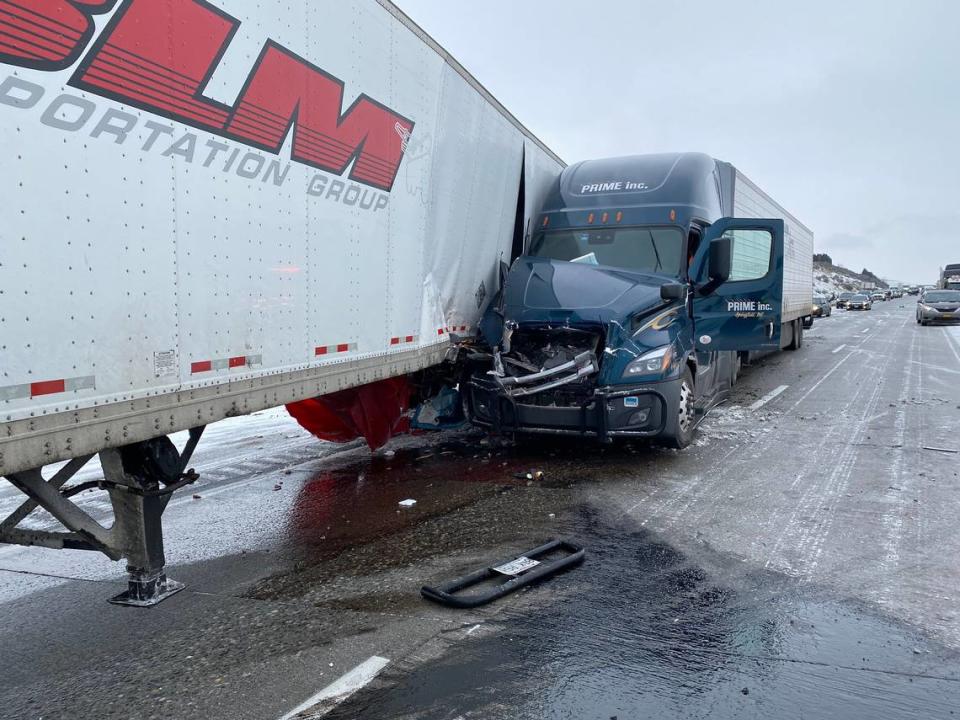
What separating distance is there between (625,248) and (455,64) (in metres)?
3.02

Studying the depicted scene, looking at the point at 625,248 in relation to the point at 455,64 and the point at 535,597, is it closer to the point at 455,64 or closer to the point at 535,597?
the point at 455,64

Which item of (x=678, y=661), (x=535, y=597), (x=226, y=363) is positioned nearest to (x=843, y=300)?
(x=535, y=597)

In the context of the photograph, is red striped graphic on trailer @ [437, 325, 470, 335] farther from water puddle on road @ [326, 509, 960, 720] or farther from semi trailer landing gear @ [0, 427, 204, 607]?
semi trailer landing gear @ [0, 427, 204, 607]

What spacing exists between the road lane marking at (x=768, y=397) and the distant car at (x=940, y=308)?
78.3 feet

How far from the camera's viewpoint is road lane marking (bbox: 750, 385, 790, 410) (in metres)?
10.8

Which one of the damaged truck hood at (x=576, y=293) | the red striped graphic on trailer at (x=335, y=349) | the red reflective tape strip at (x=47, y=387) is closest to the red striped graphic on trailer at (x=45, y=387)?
the red reflective tape strip at (x=47, y=387)

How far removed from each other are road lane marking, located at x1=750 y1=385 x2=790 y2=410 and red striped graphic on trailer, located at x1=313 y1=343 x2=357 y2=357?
755 cm

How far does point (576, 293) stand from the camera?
731 centimetres

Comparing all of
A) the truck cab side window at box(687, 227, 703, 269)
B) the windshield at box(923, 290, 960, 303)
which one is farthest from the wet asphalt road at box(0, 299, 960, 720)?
the windshield at box(923, 290, 960, 303)

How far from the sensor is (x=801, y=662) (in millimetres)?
3428

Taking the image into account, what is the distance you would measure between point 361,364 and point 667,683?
3.11 m

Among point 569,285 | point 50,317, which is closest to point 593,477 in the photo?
point 569,285

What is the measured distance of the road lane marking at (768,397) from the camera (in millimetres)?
10757

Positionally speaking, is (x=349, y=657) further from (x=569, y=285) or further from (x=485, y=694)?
(x=569, y=285)
